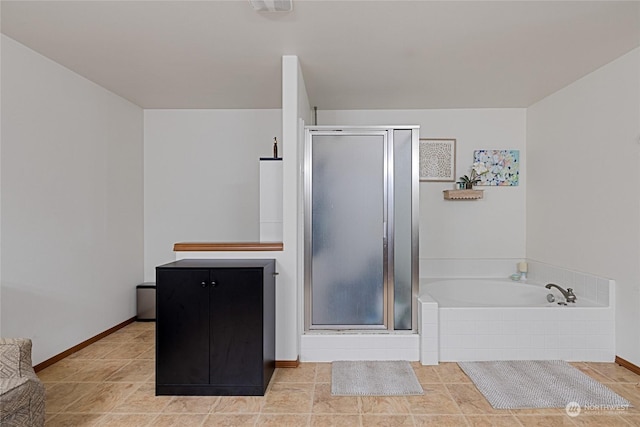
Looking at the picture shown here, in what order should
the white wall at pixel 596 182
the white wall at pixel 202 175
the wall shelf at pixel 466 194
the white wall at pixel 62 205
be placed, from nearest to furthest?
the white wall at pixel 62 205
the white wall at pixel 596 182
the wall shelf at pixel 466 194
the white wall at pixel 202 175

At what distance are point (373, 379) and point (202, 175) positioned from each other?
2.98m

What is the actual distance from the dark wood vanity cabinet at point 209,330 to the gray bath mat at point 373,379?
0.56 metres

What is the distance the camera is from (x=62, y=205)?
11.0 ft

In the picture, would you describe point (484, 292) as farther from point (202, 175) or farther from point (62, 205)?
point (62, 205)

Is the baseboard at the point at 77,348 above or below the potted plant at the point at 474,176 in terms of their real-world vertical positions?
below

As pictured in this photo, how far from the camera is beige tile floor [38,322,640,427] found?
7.49ft

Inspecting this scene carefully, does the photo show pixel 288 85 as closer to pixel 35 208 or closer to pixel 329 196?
pixel 329 196

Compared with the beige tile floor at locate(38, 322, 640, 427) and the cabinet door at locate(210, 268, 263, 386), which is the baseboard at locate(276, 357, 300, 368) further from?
the cabinet door at locate(210, 268, 263, 386)

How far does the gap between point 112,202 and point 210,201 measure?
3.34 feet

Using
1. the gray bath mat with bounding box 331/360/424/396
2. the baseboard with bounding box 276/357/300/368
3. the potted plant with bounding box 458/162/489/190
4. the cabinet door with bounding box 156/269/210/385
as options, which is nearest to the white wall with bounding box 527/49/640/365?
the potted plant with bounding box 458/162/489/190

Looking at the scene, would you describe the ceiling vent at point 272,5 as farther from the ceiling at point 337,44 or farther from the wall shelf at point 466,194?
the wall shelf at point 466,194

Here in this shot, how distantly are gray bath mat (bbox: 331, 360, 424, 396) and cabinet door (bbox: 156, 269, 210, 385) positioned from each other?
90cm

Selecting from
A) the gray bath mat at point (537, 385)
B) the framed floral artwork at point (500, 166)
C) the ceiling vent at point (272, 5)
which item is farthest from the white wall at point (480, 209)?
the ceiling vent at point (272, 5)

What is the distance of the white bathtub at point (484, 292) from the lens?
407 centimetres
